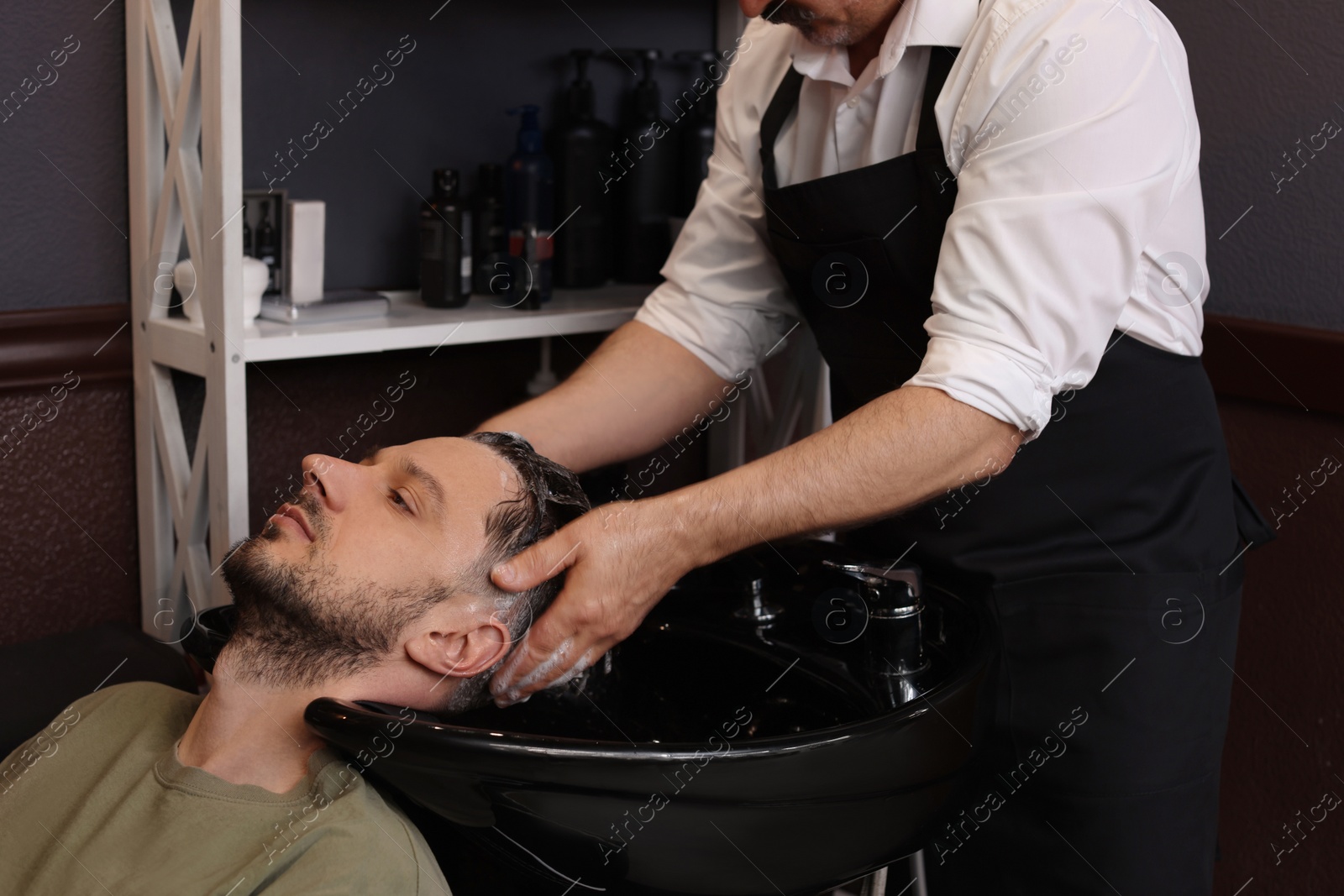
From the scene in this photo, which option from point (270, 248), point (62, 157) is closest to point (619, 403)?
point (270, 248)

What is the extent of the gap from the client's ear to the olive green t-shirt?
0.40 feet

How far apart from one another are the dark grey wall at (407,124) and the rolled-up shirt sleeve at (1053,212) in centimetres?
62

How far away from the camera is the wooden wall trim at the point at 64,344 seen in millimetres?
1524

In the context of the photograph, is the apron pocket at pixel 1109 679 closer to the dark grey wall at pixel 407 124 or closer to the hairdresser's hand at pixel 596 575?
the hairdresser's hand at pixel 596 575

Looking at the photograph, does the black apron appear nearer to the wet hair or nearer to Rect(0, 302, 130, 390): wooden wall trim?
the wet hair

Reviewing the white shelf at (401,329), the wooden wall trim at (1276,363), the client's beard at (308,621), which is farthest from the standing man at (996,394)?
the wooden wall trim at (1276,363)

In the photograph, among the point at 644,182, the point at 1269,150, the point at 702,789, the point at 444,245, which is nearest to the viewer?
the point at 702,789

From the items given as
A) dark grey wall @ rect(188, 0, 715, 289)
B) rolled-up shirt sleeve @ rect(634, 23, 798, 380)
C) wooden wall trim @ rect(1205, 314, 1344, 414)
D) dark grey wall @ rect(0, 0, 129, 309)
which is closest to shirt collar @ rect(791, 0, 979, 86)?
rolled-up shirt sleeve @ rect(634, 23, 798, 380)

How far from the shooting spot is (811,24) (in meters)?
1.21

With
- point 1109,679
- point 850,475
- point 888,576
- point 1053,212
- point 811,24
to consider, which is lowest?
point 1109,679

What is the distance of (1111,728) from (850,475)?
1.33 ft

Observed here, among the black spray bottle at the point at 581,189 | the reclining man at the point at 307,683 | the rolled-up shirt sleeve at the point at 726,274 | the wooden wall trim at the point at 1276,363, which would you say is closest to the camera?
the reclining man at the point at 307,683

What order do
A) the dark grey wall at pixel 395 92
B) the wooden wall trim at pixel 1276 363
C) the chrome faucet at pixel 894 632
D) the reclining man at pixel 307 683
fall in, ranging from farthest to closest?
the dark grey wall at pixel 395 92, the wooden wall trim at pixel 1276 363, the chrome faucet at pixel 894 632, the reclining man at pixel 307 683

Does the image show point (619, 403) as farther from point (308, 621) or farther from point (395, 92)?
point (395, 92)
